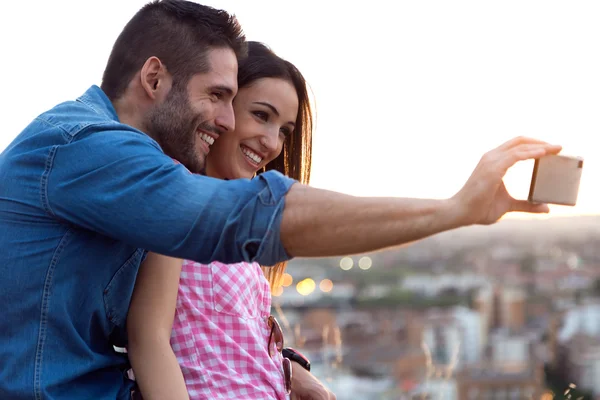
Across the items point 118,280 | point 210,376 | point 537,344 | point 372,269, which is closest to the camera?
point 118,280

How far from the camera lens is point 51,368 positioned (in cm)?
162

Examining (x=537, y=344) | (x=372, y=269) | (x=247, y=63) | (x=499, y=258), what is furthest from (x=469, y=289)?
A: (x=247, y=63)

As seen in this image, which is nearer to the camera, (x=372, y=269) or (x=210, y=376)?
(x=210, y=376)

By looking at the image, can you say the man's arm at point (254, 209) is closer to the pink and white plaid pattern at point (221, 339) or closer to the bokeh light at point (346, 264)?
the pink and white plaid pattern at point (221, 339)

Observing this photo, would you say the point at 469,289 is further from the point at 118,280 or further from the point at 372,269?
the point at 118,280

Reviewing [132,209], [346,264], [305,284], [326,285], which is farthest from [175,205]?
[346,264]

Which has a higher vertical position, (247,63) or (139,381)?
(247,63)

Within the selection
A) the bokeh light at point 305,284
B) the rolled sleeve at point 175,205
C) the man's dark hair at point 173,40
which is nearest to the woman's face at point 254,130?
the man's dark hair at point 173,40

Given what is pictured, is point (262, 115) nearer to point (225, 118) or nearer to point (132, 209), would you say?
point (225, 118)

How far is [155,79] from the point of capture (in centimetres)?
192

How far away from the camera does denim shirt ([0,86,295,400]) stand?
143 centimetres

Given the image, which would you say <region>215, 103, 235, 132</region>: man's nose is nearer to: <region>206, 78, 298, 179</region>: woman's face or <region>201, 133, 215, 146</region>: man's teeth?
<region>201, 133, 215, 146</region>: man's teeth

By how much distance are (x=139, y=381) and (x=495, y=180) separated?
2.71 feet

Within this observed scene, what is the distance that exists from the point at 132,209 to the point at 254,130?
3.47ft
